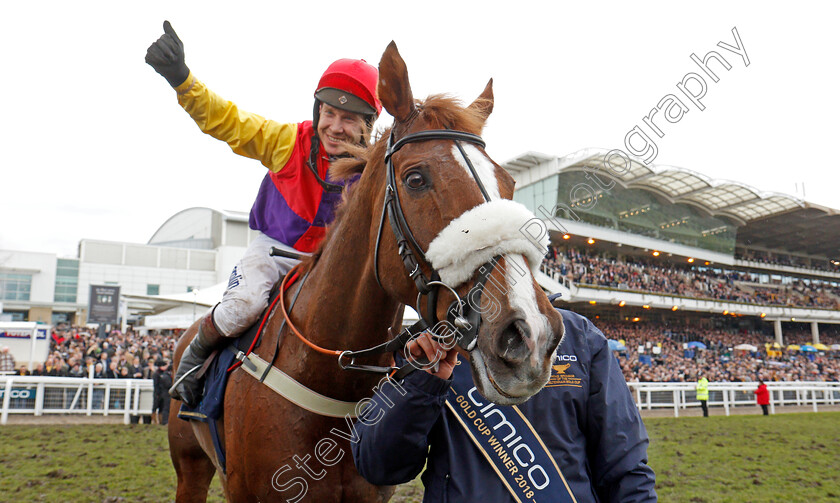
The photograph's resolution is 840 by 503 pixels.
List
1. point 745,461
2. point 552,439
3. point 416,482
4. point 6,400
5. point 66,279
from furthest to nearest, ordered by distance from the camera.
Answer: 1. point 66,279
2. point 6,400
3. point 745,461
4. point 416,482
5. point 552,439

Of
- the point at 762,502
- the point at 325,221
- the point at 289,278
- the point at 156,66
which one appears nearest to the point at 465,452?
the point at 289,278

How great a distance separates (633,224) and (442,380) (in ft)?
91.7

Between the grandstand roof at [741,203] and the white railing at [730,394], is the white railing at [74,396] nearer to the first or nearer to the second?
the white railing at [730,394]

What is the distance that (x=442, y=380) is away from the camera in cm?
151

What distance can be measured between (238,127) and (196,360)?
110 cm

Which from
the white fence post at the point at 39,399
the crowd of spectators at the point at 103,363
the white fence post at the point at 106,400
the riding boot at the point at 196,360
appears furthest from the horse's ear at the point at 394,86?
the white fence post at the point at 39,399

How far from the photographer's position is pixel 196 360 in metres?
2.44

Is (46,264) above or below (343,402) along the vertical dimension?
above

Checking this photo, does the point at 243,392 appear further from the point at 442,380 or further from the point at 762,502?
the point at 762,502

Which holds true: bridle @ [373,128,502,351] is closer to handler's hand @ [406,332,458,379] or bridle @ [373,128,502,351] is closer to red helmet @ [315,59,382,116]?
handler's hand @ [406,332,458,379]

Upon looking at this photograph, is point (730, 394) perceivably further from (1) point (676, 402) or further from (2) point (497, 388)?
(2) point (497, 388)

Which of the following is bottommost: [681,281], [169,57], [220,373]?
[220,373]

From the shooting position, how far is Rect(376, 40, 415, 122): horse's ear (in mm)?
1657

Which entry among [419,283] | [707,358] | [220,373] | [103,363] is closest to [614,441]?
[419,283]
